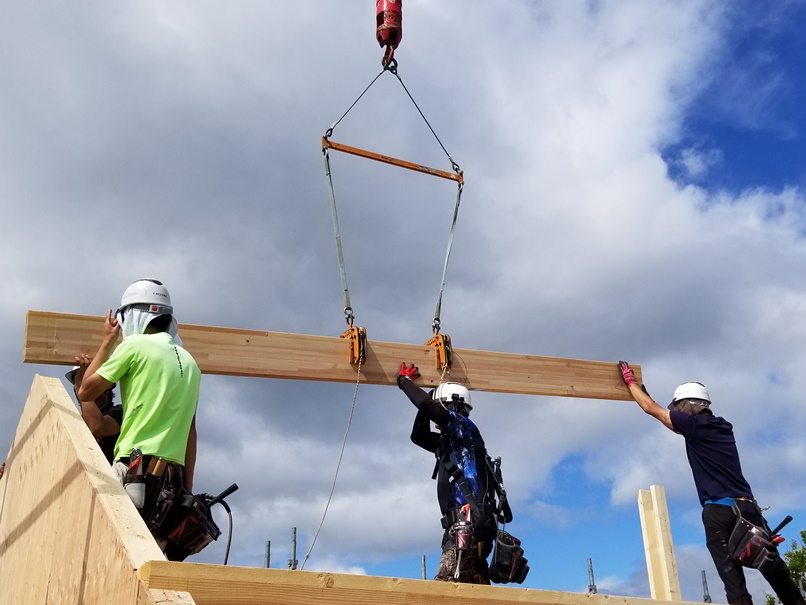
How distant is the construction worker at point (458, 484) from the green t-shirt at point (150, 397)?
2.25 meters

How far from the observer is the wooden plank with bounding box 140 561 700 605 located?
201 centimetres

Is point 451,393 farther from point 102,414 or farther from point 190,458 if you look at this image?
point 102,414

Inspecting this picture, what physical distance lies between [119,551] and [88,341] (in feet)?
10.2

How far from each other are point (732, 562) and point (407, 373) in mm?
2470

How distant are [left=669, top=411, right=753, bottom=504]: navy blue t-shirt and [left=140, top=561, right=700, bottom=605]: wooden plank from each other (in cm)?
329

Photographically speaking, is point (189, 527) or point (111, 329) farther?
point (111, 329)

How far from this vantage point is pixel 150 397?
3.44 m

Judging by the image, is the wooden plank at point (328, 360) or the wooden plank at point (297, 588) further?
the wooden plank at point (328, 360)

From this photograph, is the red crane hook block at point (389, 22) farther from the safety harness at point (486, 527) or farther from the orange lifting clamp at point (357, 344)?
the safety harness at point (486, 527)

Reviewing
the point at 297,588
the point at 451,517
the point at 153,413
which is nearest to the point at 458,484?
the point at 451,517

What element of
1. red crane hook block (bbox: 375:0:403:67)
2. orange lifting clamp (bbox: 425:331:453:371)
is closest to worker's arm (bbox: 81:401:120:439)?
orange lifting clamp (bbox: 425:331:453:371)

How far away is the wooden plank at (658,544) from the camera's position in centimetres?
679

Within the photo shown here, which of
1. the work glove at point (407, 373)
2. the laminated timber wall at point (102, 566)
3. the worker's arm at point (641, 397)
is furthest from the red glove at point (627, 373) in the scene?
the laminated timber wall at point (102, 566)

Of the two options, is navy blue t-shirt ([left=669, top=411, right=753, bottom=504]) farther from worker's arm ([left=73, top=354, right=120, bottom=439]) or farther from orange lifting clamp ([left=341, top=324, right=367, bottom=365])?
worker's arm ([left=73, top=354, right=120, bottom=439])
